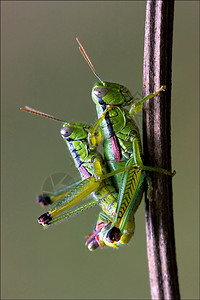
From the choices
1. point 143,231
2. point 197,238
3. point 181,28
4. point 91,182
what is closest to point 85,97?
point 181,28

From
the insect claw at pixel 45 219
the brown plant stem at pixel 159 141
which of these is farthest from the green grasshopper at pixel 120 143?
the insect claw at pixel 45 219

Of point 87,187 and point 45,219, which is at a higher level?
point 87,187

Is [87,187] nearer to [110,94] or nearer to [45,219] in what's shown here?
[45,219]

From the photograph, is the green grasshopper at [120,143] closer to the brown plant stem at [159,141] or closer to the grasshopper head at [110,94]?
the grasshopper head at [110,94]

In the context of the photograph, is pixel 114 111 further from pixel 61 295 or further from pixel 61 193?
pixel 61 295

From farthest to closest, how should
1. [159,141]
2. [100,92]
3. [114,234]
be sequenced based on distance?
[100,92], [114,234], [159,141]

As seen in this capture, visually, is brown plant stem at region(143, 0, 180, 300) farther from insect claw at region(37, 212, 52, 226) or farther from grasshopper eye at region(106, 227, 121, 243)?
insect claw at region(37, 212, 52, 226)

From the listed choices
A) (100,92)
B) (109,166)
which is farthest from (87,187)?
(100,92)

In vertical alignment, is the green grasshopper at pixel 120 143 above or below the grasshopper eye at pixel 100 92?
below
